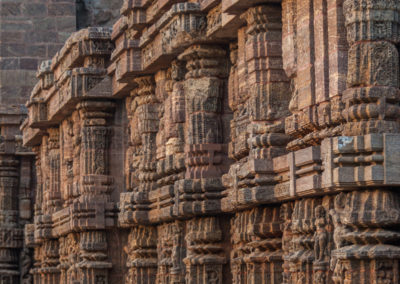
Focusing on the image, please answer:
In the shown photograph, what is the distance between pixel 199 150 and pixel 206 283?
5.88ft

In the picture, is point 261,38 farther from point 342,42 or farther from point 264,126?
point 342,42

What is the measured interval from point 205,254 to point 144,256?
359 centimetres

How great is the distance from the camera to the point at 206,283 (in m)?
18.1

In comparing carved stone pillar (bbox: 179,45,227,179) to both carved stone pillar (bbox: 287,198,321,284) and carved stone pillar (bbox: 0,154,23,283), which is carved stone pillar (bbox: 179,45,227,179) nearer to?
carved stone pillar (bbox: 287,198,321,284)

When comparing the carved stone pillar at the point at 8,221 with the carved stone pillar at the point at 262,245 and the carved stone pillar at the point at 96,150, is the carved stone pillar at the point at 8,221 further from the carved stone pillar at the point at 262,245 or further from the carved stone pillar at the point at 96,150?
the carved stone pillar at the point at 262,245

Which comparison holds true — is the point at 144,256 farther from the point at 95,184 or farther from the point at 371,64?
the point at 371,64

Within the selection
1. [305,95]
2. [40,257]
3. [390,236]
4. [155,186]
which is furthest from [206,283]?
[40,257]

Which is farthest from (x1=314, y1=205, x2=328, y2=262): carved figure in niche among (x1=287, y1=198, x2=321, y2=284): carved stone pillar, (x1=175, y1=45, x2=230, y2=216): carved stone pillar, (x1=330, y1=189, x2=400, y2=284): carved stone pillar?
(x1=175, y1=45, x2=230, y2=216): carved stone pillar

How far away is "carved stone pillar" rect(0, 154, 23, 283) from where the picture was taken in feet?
106

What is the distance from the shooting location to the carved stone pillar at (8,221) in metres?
32.2

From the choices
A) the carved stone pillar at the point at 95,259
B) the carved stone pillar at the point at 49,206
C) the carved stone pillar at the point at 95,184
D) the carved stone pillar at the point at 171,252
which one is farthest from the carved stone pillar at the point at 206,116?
the carved stone pillar at the point at 49,206

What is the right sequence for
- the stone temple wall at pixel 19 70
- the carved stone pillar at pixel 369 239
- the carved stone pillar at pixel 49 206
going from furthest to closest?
the stone temple wall at pixel 19 70 → the carved stone pillar at pixel 49 206 → the carved stone pillar at pixel 369 239

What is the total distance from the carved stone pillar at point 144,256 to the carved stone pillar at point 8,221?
35.9 feet

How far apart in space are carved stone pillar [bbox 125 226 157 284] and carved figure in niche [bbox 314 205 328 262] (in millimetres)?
7760
